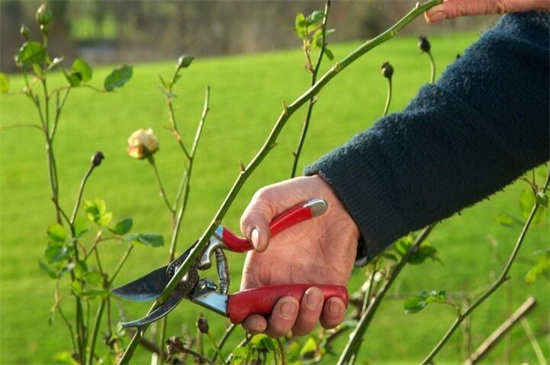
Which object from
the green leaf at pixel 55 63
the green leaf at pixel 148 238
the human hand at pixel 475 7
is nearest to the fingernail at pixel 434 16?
the human hand at pixel 475 7

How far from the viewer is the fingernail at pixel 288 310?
3.85 ft

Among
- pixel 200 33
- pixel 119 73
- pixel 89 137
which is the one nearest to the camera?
pixel 119 73

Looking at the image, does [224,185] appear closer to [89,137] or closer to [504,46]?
[89,137]

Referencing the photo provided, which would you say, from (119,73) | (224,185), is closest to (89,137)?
(224,185)

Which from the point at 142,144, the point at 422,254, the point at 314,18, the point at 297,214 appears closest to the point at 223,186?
the point at 142,144

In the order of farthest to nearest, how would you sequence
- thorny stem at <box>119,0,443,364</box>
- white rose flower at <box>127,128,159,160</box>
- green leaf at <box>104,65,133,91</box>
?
white rose flower at <box>127,128,159,160</box> → green leaf at <box>104,65,133,91</box> → thorny stem at <box>119,0,443,364</box>

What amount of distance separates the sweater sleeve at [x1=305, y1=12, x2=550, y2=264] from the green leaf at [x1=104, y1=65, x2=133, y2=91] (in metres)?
0.31

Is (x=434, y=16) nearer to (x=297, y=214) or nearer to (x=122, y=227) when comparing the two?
(x=297, y=214)

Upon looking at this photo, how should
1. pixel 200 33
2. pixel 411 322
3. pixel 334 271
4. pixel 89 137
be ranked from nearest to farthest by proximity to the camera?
pixel 334 271 → pixel 411 322 → pixel 89 137 → pixel 200 33

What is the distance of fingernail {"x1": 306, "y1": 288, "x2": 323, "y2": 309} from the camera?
120 centimetres

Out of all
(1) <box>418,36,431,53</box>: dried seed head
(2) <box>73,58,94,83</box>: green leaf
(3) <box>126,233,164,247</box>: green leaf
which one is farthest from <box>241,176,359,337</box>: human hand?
(1) <box>418,36,431,53</box>: dried seed head

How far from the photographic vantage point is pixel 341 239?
4.39 ft

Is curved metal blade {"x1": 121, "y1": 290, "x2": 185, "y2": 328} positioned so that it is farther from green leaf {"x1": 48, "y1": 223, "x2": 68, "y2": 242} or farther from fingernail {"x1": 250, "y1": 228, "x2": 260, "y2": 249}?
green leaf {"x1": 48, "y1": 223, "x2": 68, "y2": 242}

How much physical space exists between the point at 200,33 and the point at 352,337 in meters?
10.5
